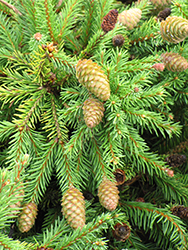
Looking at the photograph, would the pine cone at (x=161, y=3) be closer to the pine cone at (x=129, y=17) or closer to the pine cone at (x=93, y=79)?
the pine cone at (x=129, y=17)

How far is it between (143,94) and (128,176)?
0.85ft

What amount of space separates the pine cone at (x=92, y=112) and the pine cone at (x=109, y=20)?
27cm

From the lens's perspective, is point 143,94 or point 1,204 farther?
point 143,94

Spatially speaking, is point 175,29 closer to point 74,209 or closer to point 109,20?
point 109,20

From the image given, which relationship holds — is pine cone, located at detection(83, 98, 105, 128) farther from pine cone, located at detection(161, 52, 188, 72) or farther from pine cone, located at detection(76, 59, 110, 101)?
pine cone, located at detection(161, 52, 188, 72)

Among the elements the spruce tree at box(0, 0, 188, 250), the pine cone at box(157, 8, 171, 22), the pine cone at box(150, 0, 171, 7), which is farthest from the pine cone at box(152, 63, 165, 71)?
the pine cone at box(150, 0, 171, 7)

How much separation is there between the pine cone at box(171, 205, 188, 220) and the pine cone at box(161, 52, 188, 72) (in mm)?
410

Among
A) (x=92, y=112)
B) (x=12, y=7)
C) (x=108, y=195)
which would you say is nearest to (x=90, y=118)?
(x=92, y=112)

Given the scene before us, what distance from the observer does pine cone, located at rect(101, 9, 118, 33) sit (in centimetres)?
74

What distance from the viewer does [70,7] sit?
2.38 feet

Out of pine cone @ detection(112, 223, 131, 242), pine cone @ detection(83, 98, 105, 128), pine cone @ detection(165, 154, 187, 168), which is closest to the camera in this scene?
pine cone @ detection(83, 98, 105, 128)

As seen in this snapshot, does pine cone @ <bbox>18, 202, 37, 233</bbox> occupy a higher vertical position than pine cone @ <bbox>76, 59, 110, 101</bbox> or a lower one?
lower

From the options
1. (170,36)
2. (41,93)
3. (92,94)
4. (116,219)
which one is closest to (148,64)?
(170,36)

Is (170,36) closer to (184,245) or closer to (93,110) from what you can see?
(93,110)
